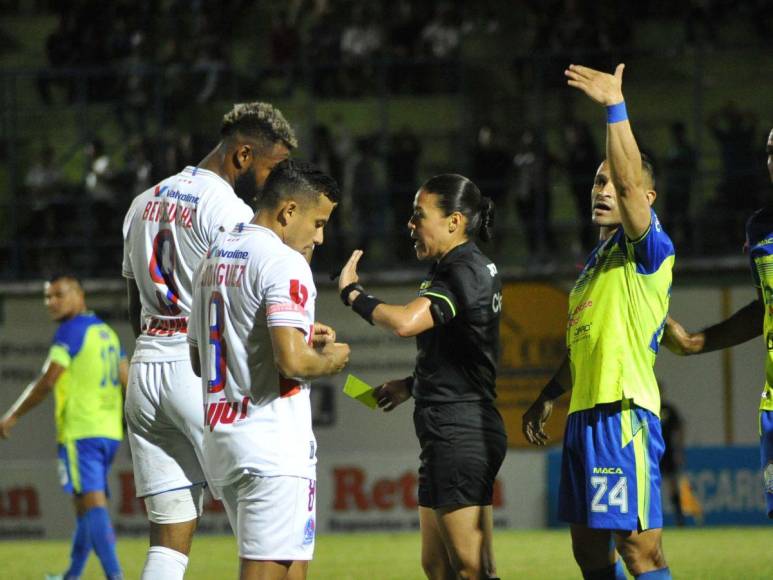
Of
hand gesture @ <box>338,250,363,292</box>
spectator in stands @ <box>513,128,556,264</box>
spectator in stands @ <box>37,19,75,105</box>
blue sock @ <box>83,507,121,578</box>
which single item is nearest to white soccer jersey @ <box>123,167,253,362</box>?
hand gesture @ <box>338,250,363,292</box>

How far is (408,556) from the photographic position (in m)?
12.2

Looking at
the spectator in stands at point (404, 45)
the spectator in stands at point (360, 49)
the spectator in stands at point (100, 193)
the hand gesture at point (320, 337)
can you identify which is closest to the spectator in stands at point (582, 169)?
the spectator in stands at point (404, 45)

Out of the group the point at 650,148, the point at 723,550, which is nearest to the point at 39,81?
the point at 650,148

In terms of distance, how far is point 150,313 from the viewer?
18.4ft

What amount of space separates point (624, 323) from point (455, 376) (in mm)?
750

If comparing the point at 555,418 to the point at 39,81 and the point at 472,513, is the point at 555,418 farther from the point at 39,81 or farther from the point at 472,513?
the point at 472,513

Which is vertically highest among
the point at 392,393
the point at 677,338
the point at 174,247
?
the point at 174,247

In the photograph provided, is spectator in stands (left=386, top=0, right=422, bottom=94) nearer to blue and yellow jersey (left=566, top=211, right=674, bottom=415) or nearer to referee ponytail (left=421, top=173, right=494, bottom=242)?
referee ponytail (left=421, top=173, right=494, bottom=242)

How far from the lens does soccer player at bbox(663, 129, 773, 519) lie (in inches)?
212

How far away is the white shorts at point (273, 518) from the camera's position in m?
4.47

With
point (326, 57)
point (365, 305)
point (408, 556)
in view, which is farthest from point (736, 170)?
point (365, 305)

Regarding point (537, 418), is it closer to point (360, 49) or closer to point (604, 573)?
point (604, 573)

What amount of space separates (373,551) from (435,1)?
34.3 feet

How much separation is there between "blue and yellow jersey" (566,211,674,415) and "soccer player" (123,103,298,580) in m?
1.54
